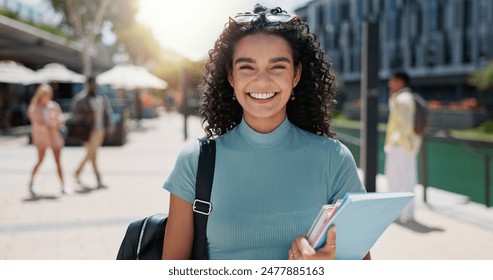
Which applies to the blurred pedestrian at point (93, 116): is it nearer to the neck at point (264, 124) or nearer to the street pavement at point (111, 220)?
the street pavement at point (111, 220)

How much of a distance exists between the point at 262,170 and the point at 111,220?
5.25m

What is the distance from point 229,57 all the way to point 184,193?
48cm

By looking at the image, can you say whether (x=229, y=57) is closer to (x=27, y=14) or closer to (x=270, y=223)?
(x=270, y=223)

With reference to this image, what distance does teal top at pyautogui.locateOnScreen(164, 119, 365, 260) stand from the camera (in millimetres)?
1873

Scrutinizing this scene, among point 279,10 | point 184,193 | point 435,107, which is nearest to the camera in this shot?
point 184,193

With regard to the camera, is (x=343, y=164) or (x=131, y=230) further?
(x=131, y=230)

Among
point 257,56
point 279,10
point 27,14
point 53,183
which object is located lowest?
point 53,183

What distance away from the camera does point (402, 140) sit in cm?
681

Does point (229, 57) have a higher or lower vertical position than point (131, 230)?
higher

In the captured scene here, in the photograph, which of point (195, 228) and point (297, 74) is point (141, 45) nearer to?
point (297, 74)

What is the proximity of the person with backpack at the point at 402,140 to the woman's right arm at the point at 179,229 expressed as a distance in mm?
5076

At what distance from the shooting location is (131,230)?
6.93 feet

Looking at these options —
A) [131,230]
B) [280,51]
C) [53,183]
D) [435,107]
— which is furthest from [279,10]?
[435,107]

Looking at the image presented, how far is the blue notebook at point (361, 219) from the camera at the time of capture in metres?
1.49
